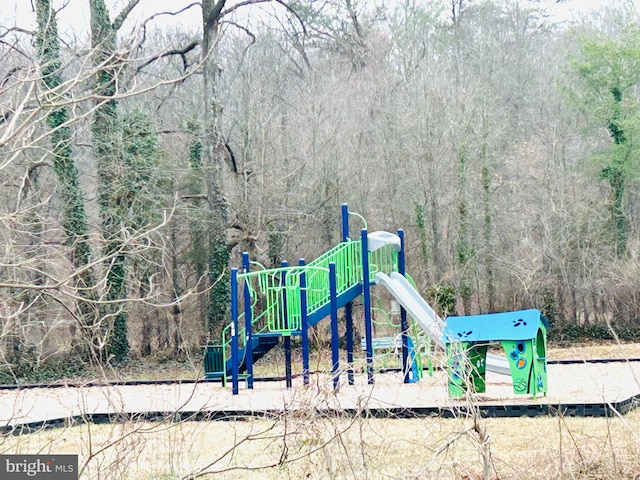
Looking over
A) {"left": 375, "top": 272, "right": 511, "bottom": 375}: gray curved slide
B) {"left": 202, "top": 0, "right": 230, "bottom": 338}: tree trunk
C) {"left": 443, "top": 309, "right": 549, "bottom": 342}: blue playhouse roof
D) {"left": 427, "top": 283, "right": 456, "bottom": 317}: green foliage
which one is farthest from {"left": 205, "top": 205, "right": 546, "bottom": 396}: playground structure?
{"left": 427, "top": 283, "right": 456, "bottom": 317}: green foliage

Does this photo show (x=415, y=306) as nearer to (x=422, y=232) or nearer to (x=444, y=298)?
(x=444, y=298)

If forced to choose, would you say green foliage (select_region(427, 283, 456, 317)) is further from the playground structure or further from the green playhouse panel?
the green playhouse panel

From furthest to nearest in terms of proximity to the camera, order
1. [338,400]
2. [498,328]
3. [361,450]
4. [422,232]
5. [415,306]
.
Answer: [422,232] → [415,306] → [498,328] → [338,400] → [361,450]

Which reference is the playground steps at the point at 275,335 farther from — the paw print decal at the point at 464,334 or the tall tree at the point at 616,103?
the tall tree at the point at 616,103

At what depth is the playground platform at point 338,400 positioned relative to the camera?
659 centimetres

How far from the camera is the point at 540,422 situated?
823 centimetres

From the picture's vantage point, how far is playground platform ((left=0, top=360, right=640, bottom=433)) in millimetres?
6586

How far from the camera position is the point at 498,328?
10258 mm

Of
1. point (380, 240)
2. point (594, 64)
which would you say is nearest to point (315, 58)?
point (594, 64)

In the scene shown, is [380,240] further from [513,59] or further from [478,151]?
[513,59]

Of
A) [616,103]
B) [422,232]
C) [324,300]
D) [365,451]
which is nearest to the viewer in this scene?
[365,451]

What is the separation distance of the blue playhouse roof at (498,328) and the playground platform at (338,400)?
0.68 meters

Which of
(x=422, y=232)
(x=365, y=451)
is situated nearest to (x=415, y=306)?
(x=365, y=451)

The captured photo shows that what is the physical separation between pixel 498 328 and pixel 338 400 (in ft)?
16.3
